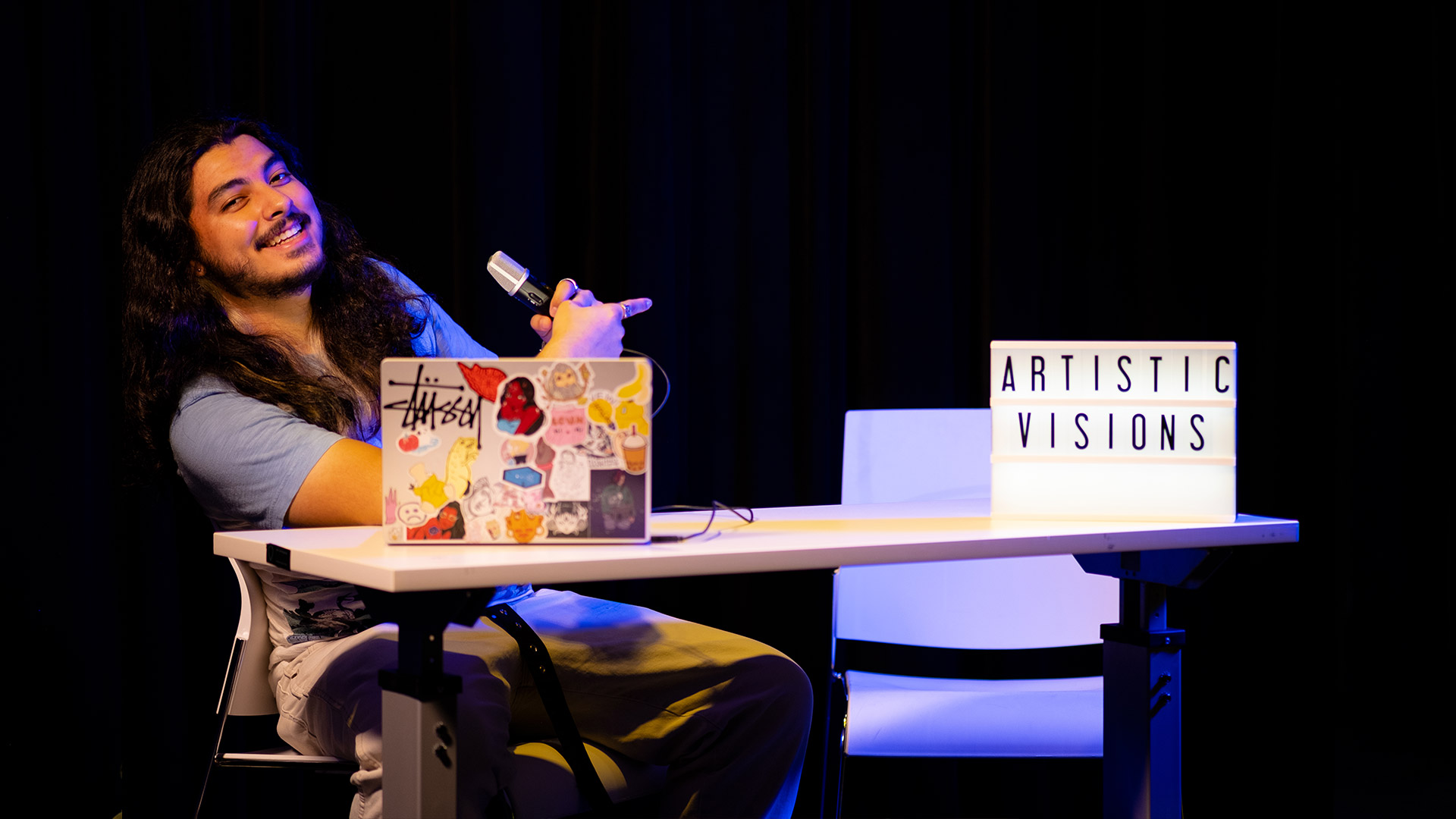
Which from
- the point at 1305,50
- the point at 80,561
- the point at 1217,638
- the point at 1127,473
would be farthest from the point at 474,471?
the point at 1305,50

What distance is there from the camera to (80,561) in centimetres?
194

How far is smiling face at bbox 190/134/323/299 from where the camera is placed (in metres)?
1.66

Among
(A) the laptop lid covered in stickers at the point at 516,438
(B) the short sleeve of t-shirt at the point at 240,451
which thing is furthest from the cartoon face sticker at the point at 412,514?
(B) the short sleeve of t-shirt at the point at 240,451

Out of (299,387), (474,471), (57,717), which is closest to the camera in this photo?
(474,471)

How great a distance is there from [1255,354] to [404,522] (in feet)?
8.01

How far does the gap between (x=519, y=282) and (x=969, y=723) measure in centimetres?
98

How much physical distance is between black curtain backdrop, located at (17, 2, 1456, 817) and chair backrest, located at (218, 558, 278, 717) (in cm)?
38

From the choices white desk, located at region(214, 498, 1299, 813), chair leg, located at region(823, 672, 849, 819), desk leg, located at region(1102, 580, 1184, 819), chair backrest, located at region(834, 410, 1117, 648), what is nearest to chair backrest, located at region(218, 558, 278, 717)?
white desk, located at region(214, 498, 1299, 813)

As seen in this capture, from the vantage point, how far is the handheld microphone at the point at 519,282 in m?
1.53

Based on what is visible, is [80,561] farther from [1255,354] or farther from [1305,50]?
[1305,50]

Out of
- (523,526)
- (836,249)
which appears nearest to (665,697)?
(523,526)

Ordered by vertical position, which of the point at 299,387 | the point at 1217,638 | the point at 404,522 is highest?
the point at 299,387

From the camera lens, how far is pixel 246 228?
166cm

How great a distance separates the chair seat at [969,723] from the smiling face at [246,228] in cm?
113
